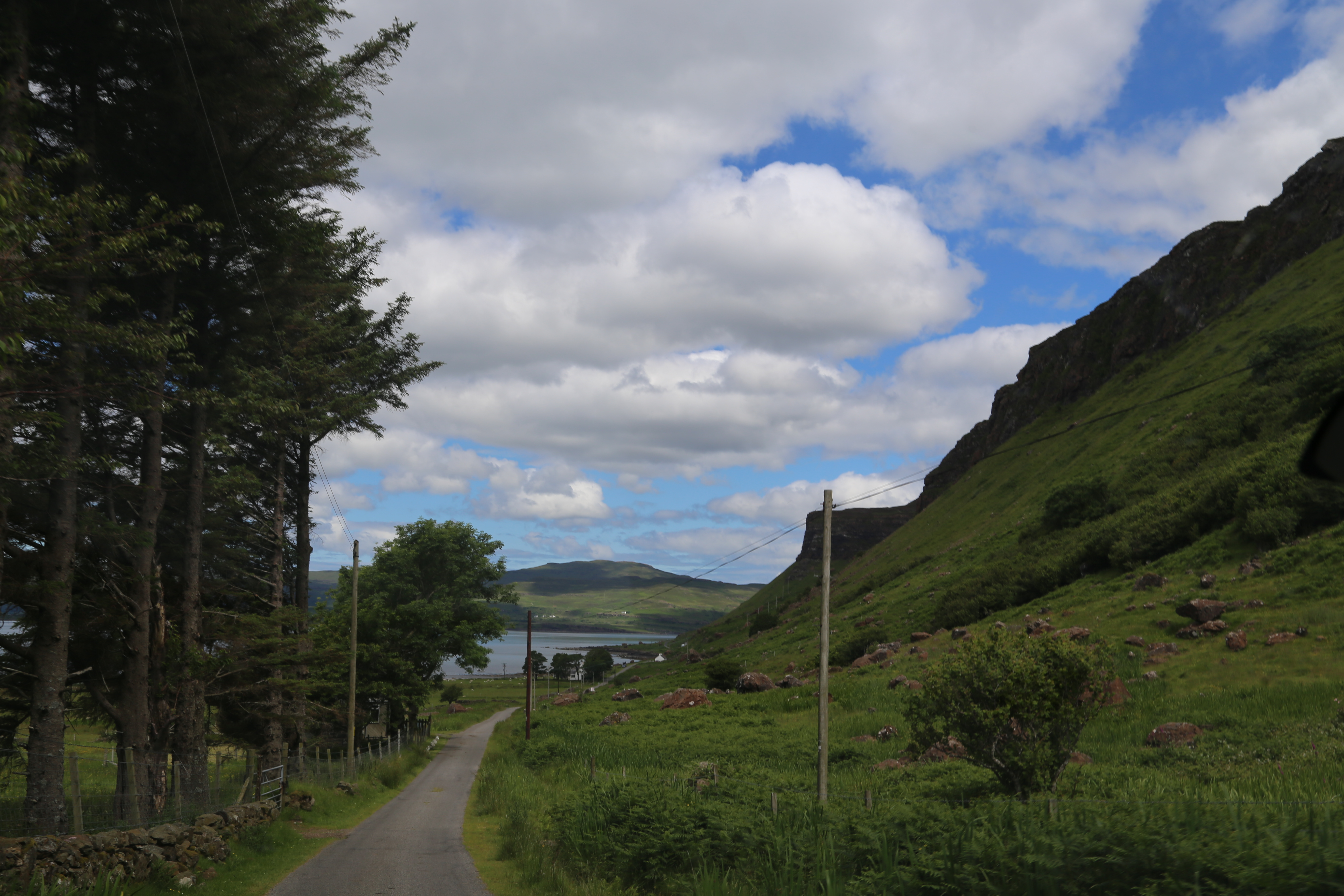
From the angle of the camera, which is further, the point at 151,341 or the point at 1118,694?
the point at 1118,694

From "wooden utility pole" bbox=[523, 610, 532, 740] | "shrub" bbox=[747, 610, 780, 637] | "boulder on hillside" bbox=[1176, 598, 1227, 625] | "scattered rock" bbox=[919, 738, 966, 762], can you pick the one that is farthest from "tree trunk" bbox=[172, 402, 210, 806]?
"shrub" bbox=[747, 610, 780, 637]

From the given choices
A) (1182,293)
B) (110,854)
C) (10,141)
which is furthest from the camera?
(1182,293)

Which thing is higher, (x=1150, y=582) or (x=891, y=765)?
(x=1150, y=582)

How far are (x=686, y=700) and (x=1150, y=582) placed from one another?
29.6 m

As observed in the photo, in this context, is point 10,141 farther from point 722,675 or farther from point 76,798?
point 722,675

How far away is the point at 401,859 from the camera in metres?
19.2

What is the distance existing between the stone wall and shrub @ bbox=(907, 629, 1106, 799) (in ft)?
54.3

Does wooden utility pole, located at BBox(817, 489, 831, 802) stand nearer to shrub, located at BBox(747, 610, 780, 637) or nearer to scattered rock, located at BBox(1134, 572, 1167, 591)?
scattered rock, located at BBox(1134, 572, 1167, 591)

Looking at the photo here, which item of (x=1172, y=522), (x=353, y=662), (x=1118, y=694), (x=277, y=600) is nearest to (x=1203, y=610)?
(x=1118, y=694)

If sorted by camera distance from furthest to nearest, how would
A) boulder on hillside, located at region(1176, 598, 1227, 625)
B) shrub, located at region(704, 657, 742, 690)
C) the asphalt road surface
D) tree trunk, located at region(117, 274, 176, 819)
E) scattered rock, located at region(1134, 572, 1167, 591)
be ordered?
1. shrub, located at region(704, 657, 742, 690)
2. scattered rock, located at region(1134, 572, 1167, 591)
3. boulder on hillside, located at region(1176, 598, 1227, 625)
4. tree trunk, located at region(117, 274, 176, 819)
5. the asphalt road surface

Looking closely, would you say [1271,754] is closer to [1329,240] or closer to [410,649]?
[410,649]

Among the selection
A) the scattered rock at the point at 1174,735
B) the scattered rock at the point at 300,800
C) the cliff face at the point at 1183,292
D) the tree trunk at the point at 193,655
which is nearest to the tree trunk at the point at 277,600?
the scattered rock at the point at 300,800

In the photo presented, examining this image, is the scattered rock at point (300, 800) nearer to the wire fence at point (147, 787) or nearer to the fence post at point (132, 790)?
the wire fence at point (147, 787)

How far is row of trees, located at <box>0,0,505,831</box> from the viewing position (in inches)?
607
